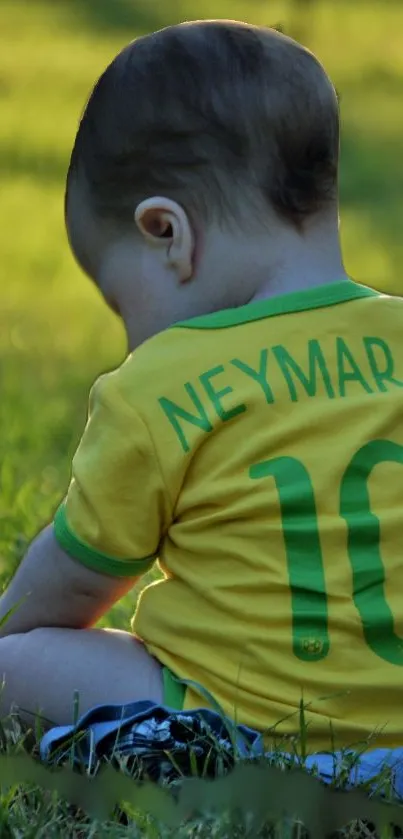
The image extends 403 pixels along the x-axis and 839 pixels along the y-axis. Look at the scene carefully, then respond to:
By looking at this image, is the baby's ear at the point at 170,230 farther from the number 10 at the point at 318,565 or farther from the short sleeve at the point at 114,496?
the number 10 at the point at 318,565

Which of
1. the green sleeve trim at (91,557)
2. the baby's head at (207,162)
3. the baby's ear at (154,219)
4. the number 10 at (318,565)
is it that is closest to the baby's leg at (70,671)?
the green sleeve trim at (91,557)

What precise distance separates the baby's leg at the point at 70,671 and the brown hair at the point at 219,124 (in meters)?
0.67

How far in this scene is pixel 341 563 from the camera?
243 centimetres

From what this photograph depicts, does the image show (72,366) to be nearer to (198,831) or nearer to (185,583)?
(185,583)

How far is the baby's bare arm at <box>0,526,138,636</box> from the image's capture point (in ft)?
8.45

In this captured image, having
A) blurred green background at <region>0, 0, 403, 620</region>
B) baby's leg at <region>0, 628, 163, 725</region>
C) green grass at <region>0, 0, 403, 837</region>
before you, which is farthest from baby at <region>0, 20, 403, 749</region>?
blurred green background at <region>0, 0, 403, 620</region>

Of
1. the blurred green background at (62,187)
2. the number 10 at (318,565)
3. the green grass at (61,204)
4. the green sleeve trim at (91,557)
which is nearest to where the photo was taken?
the number 10 at (318,565)

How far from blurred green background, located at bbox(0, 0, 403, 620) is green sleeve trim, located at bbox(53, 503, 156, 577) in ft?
3.37

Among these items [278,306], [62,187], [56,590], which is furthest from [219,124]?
[62,187]

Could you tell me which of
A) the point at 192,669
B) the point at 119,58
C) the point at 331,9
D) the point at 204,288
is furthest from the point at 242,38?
the point at 331,9

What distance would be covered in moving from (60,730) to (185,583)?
11.3 inches

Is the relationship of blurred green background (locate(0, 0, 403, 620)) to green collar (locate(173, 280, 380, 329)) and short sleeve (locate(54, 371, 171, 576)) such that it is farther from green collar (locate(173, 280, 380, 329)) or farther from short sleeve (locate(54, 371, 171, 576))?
green collar (locate(173, 280, 380, 329))

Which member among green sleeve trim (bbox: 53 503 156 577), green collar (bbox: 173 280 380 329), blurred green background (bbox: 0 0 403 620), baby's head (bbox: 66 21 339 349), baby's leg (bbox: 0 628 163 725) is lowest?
blurred green background (bbox: 0 0 403 620)

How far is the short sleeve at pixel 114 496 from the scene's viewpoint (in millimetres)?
2441
